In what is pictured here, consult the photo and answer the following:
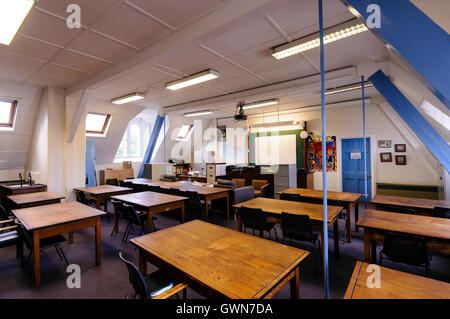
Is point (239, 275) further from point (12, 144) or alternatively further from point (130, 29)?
point (12, 144)

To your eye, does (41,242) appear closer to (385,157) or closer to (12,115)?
(12,115)

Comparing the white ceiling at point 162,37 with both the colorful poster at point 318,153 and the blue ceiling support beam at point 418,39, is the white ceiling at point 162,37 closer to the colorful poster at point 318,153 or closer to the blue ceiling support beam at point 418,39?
the blue ceiling support beam at point 418,39

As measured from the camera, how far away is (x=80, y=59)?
3.79m

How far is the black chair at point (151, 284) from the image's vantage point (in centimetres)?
154

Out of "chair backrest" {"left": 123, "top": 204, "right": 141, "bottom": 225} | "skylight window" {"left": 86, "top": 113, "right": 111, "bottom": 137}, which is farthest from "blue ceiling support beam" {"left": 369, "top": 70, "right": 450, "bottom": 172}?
"skylight window" {"left": 86, "top": 113, "right": 111, "bottom": 137}

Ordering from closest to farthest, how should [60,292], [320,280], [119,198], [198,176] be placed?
1. [60,292]
2. [320,280]
3. [119,198]
4. [198,176]

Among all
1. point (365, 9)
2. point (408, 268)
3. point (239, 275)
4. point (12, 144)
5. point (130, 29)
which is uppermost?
point (130, 29)

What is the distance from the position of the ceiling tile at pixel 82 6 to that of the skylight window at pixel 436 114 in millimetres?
4823

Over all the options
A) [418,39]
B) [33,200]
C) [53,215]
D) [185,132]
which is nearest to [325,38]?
[418,39]

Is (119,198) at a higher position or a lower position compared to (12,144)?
lower

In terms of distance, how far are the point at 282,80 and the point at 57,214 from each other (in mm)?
4850

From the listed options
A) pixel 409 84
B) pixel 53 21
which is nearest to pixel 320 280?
pixel 409 84

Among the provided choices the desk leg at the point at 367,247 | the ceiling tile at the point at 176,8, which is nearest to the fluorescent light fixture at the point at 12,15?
the ceiling tile at the point at 176,8

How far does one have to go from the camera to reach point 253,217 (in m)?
3.40
